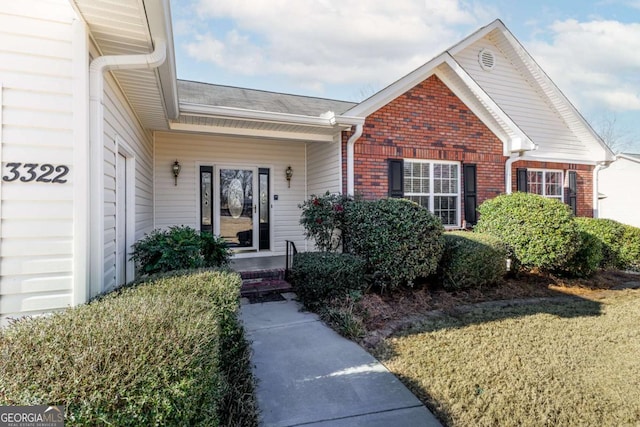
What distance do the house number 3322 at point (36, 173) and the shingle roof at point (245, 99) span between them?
428cm

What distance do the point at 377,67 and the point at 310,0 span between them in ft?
40.5

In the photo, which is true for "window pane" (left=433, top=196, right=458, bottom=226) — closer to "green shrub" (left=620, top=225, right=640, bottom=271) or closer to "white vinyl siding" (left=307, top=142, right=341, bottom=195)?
"white vinyl siding" (left=307, top=142, right=341, bottom=195)

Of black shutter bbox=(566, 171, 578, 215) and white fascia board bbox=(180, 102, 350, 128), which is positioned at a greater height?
white fascia board bbox=(180, 102, 350, 128)

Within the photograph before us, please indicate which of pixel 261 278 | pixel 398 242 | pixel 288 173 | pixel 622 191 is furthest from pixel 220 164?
pixel 622 191

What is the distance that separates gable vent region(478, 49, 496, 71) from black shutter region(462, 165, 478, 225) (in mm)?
3371

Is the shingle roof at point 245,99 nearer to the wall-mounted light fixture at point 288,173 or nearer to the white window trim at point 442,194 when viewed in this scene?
the wall-mounted light fixture at point 288,173

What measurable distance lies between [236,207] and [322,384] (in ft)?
18.3

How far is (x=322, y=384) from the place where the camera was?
304 cm

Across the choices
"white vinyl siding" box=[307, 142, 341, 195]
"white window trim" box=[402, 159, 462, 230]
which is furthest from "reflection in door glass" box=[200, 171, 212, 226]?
"white window trim" box=[402, 159, 462, 230]

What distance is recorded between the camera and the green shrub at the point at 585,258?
285 inches

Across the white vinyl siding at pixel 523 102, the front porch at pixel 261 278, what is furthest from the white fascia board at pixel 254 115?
the white vinyl siding at pixel 523 102

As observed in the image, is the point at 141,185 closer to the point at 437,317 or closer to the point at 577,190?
the point at 437,317

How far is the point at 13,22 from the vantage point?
8.87ft

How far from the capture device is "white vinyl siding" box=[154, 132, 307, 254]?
24.2ft
